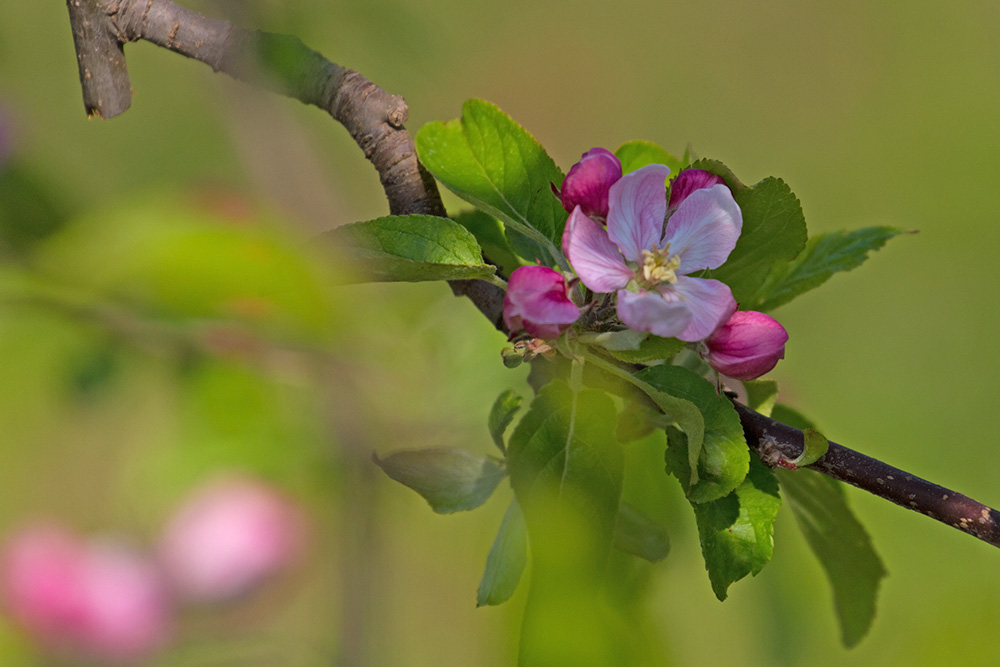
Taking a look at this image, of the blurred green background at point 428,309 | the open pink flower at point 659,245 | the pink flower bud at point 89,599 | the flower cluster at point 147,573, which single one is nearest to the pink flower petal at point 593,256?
the open pink flower at point 659,245

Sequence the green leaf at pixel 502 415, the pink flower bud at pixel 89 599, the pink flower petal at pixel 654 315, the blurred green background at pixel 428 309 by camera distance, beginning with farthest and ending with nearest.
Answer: the pink flower bud at pixel 89 599 < the green leaf at pixel 502 415 < the pink flower petal at pixel 654 315 < the blurred green background at pixel 428 309

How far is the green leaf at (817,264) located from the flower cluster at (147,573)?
0.45m

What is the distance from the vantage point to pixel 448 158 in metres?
0.53

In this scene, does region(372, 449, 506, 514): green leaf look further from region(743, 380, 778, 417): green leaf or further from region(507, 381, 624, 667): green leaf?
region(743, 380, 778, 417): green leaf

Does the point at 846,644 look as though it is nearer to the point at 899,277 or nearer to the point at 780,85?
the point at 899,277

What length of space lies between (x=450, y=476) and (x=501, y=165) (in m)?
0.20

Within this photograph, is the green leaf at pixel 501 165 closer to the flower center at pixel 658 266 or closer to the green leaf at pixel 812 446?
the flower center at pixel 658 266

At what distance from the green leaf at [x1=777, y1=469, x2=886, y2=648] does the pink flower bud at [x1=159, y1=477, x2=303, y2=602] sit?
0.44 m

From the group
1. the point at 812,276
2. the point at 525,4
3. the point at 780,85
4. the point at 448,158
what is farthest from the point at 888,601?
the point at 525,4

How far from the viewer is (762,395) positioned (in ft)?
1.90

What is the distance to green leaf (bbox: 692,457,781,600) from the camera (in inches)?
18.8

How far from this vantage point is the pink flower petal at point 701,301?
1.53 feet

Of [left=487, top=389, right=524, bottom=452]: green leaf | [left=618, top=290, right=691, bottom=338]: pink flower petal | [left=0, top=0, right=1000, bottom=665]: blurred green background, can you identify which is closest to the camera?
[left=0, top=0, right=1000, bottom=665]: blurred green background

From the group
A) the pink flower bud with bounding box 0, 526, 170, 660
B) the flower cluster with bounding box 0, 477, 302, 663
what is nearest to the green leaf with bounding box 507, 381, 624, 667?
the flower cluster with bounding box 0, 477, 302, 663
